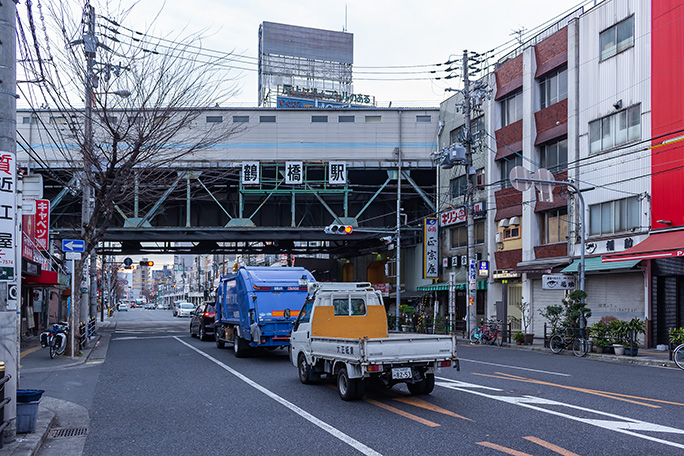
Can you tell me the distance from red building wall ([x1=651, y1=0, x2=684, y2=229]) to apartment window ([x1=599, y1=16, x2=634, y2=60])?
4.60 feet

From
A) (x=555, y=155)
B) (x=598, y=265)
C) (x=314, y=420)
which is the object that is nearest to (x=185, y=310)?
(x=555, y=155)

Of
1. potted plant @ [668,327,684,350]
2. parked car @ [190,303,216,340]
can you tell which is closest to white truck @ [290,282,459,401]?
potted plant @ [668,327,684,350]

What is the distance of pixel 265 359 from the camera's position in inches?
827

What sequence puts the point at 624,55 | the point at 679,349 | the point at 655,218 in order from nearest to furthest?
the point at 679,349 → the point at 655,218 → the point at 624,55

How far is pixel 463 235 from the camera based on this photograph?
40469 mm

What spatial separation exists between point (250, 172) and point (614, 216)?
22271mm

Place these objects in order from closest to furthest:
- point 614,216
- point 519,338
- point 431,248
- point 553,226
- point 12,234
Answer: point 12,234, point 614,216, point 519,338, point 553,226, point 431,248

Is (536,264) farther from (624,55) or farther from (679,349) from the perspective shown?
(679,349)

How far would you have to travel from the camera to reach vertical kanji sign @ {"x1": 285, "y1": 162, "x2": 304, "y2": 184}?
4112cm

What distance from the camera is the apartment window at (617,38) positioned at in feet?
89.2

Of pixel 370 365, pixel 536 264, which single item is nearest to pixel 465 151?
pixel 536 264

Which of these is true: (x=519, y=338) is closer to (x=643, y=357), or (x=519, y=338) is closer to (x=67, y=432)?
(x=643, y=357)

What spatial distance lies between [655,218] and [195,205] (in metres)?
30.3

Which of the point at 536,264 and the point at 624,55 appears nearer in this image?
the point at 624,55
